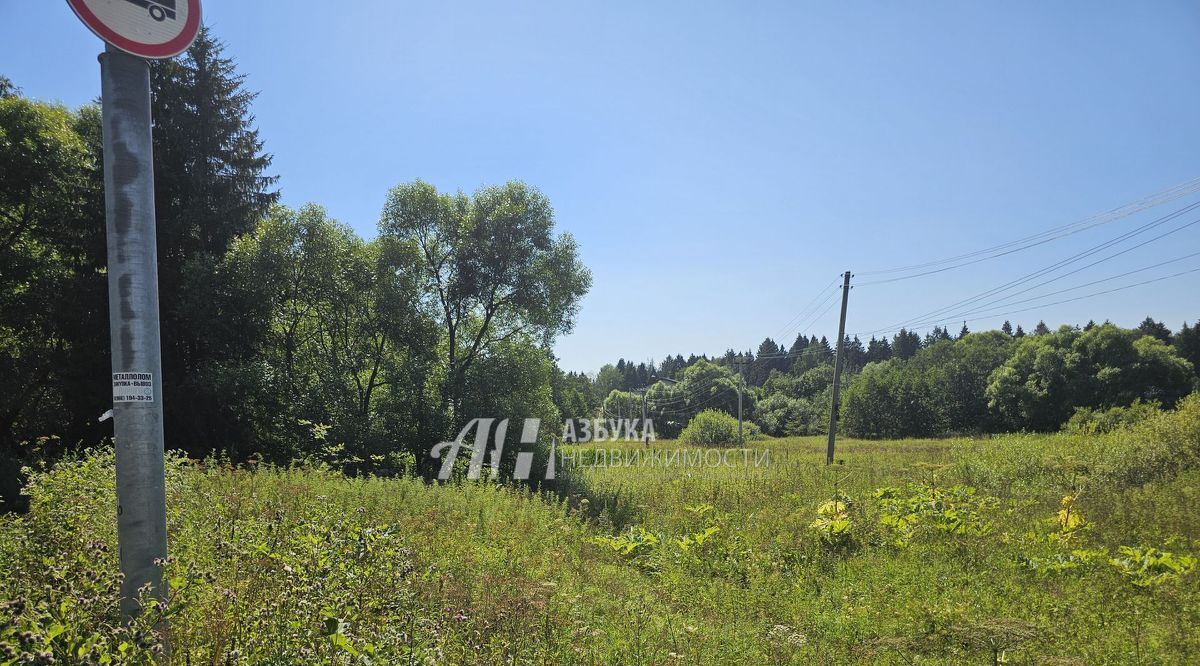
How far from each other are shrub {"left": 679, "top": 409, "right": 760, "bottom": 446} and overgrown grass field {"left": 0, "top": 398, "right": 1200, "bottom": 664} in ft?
96.3

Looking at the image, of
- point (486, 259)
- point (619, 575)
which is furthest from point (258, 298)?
point (619, 575)

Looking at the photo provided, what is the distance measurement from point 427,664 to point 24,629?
5.42ft

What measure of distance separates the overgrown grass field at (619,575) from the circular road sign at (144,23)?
259cm

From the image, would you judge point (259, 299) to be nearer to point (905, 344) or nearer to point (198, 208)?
point (198, 208)

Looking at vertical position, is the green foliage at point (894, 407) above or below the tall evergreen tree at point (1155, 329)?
below

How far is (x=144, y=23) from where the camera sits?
2.61 metres

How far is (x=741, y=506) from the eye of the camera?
11141mm

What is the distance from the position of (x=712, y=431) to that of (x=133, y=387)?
135 ft

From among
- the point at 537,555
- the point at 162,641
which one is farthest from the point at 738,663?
the point at 162,641

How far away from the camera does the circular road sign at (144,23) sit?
2.45m

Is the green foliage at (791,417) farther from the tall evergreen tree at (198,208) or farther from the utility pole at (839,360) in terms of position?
the tall evergreen tree at (198,208)

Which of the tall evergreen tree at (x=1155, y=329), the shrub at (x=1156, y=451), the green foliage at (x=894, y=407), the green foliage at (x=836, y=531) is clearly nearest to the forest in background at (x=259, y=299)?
the green foliage at (x=836, y=531)

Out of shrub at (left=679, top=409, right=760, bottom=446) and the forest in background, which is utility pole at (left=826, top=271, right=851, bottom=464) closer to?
the forest in background

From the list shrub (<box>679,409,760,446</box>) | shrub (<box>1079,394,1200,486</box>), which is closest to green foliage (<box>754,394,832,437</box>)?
shrub (<box>679,409,760,446</box>)
